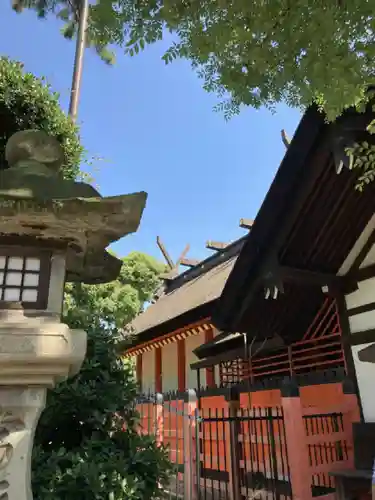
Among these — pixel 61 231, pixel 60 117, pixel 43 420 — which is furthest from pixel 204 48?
pixel 43 420

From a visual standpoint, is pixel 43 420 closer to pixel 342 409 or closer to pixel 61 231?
pixel 61 231

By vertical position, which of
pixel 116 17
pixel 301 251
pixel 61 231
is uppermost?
pixel 116 17

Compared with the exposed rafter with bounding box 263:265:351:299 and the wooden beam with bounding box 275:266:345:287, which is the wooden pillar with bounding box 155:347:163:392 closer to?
the exposed rafter with bounding box 263:265:351:299

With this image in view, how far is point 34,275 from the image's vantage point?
263 centimetres

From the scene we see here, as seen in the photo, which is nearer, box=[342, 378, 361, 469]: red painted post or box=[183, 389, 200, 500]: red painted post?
box=[183, 389, 200, 500]: red painted post

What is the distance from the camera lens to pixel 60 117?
466cm

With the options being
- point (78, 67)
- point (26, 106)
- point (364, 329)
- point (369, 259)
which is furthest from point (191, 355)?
point (26, 106)

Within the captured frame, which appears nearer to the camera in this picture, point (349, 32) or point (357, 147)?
point (349, 32)

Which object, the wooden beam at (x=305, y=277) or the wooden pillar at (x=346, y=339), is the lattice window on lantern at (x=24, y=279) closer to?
the wooden beam at (x=305, y=277)

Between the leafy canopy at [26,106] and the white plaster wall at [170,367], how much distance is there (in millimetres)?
8653

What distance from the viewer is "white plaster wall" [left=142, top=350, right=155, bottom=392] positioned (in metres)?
13.8

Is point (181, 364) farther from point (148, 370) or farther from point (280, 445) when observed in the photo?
point (280, 445)

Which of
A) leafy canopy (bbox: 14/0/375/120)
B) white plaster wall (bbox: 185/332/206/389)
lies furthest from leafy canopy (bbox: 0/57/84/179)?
white plaster wall (bbox: 185/332/206/389)

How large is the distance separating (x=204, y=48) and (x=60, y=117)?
2199mm
